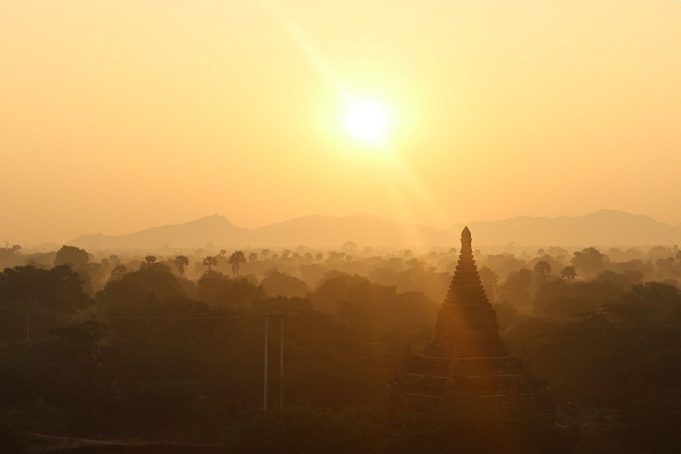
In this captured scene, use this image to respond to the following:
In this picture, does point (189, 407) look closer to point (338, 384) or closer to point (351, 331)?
point (338, 384)

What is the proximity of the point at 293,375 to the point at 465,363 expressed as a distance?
609 inches

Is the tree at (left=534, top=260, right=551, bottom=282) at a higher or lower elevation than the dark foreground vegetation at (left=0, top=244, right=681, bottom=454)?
higher

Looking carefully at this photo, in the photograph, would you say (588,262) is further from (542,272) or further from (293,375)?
(293,375)

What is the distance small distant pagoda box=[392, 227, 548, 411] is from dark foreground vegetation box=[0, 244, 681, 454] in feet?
4.86

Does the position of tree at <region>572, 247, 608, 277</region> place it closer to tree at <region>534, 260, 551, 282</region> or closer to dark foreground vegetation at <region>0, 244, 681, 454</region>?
tree at <region>534, 260, 551, 282</region>

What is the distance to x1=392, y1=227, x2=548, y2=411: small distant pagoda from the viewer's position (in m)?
34.2

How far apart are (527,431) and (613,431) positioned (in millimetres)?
6610

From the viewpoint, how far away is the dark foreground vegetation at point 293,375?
3159 centimetres

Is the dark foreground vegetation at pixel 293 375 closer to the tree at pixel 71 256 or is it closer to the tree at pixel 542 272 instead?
the tree at pixel 542 272

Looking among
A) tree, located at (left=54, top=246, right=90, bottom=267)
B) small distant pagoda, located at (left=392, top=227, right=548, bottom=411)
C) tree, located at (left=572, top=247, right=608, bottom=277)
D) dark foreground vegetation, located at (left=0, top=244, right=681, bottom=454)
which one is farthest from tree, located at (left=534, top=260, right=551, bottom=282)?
small distant pagoda, located at (left=392, top=227, right=548, bottom=411)

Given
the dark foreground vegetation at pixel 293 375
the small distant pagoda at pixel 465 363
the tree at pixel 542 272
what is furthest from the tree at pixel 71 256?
the small distant pagoda at pixel 465 363

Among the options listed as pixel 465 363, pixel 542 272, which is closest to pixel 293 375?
pixel 465 363

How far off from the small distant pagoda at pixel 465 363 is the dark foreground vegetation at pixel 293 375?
1.48m

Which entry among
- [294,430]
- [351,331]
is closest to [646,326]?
[351,331]
